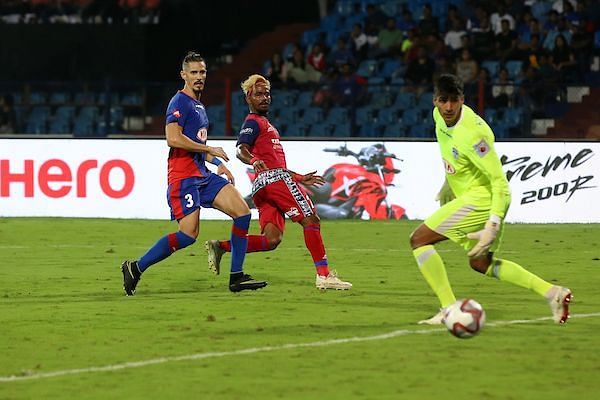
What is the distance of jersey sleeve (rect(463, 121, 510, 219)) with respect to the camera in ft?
32.8

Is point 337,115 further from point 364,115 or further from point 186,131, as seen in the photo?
point 186,131

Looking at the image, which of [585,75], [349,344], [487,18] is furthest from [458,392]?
[487,18]

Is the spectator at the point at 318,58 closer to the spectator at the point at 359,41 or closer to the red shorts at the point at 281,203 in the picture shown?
the spectator at the point at 359,41

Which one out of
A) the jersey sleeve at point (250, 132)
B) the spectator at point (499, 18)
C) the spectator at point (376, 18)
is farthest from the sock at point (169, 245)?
the spectator at point (376, 18)

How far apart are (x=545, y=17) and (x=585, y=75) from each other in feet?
8.14

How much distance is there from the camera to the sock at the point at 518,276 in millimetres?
10297

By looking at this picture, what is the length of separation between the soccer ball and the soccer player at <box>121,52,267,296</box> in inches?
130

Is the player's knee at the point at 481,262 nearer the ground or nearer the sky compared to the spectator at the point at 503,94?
nearer the ground

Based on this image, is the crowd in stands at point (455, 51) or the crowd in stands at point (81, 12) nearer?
the crowd in stands at point (455, 51)

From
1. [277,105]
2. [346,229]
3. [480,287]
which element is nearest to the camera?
[480,287]

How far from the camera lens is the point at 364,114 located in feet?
78.8

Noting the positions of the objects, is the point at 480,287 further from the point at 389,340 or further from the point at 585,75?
the point at 585,75

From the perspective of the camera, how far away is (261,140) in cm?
1331

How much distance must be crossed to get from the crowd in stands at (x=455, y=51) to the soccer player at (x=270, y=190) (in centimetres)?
1039
